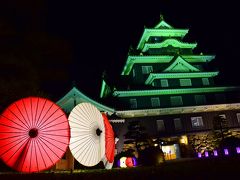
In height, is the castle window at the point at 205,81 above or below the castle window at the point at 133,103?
above

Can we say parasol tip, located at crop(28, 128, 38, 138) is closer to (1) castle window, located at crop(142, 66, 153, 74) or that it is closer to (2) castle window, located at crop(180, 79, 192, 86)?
(2) castle window, located at crop(180, 79, 192, 86)

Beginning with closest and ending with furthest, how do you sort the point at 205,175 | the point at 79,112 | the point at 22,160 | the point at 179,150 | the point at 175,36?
the point at 205,175 → the point at 22,160 → the point at 79,112 → the point at 179,150 → the point at 175,36

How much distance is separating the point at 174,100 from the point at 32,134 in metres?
21.6

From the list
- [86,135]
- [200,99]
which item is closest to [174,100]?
[200,99]

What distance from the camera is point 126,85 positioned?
27.5 metres

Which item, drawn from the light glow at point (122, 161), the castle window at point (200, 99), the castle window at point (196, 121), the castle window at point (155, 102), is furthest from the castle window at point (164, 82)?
the light glow at point (122, 161)

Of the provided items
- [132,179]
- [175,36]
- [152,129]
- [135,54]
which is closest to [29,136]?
[132,179]

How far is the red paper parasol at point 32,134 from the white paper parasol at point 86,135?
137 centimetres

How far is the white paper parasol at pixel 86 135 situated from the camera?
27.1 ft

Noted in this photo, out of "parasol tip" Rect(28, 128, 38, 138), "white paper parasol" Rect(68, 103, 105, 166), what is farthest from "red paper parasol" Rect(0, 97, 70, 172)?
"white paper parasol" Rect(68, 103, 105, 166)

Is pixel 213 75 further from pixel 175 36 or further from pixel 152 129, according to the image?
pixel 152 129

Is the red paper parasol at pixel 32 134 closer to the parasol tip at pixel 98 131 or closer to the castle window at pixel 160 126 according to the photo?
the parasol tip at pixel 98 131

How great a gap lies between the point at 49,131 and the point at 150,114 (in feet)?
62.6

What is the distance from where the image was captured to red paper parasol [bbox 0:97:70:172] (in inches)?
247
